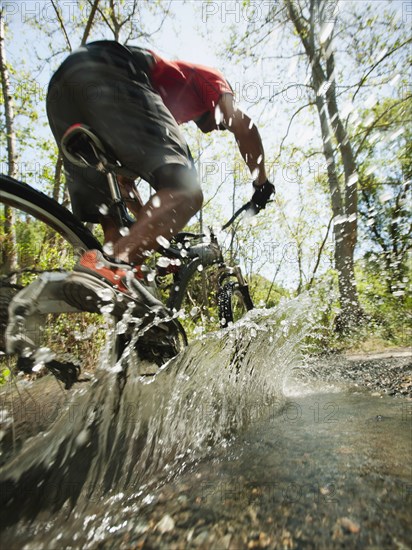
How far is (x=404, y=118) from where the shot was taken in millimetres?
7555

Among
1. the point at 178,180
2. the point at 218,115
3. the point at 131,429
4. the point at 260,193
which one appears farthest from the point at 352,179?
the point at 131,429

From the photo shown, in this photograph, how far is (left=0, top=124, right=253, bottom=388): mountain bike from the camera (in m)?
1.05

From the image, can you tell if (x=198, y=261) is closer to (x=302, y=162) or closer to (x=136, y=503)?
(x=136, y=503)

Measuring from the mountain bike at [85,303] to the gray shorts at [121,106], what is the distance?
0.38 ft

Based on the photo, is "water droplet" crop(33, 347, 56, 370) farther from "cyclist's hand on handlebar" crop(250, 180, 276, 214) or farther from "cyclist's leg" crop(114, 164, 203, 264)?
"cyclist's hand on handlebar" crop(250, 180, 276, 214)

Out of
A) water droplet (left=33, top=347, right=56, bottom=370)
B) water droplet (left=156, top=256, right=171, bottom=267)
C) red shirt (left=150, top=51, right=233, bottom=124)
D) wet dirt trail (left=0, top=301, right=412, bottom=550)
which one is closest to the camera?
wet dirt trail (left=0, top=301, right=412, bottom=550)

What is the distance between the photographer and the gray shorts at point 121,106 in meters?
1.39

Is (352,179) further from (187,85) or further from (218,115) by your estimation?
(187,85)

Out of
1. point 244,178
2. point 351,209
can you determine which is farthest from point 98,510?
point 244,178

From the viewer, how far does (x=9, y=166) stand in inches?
188

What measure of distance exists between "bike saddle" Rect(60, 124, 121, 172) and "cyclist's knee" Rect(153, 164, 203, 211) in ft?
0.84

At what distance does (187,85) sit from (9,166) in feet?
14.1

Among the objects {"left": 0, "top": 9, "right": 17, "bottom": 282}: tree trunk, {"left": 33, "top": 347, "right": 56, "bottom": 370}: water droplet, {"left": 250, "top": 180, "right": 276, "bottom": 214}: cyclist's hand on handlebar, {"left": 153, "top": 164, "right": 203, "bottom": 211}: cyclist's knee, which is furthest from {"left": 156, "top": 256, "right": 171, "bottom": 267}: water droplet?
{"left": 0, "top": 9, "right": 17, "bottom": 282}: tree trunk

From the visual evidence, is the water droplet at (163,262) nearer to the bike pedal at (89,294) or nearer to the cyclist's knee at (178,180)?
the cyclist's knee at (178,180)
